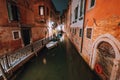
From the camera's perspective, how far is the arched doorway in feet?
13.2

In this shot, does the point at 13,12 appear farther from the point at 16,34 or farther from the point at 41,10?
the point at 41,10

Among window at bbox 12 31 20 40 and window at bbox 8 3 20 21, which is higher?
window at bbox 8 3 20 21

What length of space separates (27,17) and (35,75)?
21.6 ft

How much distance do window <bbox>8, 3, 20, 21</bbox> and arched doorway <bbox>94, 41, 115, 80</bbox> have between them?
7.53 meters

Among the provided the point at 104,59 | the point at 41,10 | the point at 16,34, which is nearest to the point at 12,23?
the point at 16,34

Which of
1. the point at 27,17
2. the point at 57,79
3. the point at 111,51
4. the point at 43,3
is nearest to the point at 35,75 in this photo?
the point at 57,79

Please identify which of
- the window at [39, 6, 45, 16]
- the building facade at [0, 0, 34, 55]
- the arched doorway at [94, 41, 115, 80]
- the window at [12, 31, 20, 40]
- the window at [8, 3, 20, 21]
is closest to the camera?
the arched doorway at [94, 41, 115, 80]

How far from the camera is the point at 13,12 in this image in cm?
707

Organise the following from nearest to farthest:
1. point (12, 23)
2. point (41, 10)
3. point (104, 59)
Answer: point (104, 59) → point (12, 23) → point (41, 10)

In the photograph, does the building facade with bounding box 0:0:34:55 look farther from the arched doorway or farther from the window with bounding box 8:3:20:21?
the arched doorway

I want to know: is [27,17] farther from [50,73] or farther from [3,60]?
[50,73]

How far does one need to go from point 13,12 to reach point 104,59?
8.27m

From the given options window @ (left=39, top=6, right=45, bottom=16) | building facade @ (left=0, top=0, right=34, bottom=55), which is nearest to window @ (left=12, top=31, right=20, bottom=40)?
building facade @ (left=0, top=0, right=34, bottom=55)

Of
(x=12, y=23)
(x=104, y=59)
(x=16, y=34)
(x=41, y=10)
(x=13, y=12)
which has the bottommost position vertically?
(x=104, y=59)
